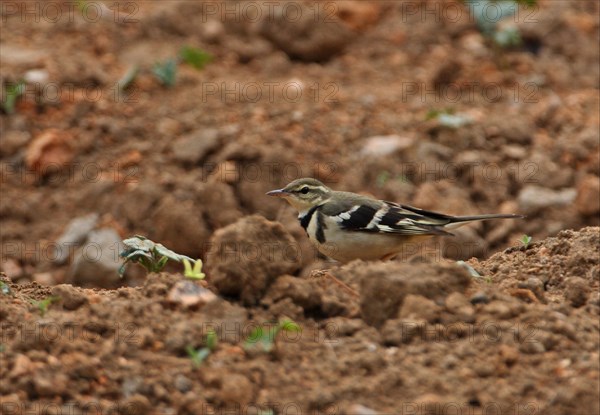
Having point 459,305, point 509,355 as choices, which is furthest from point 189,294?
point 509,355

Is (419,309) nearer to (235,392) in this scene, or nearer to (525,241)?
(235,392)

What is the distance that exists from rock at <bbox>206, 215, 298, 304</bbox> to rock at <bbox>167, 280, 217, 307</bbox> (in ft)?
0.39

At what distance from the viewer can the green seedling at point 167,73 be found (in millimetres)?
12672

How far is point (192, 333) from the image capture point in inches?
226

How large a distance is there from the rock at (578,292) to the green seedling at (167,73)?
7.37 m

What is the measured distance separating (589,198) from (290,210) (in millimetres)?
3014

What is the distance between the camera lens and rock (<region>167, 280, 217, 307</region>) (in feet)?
19.7

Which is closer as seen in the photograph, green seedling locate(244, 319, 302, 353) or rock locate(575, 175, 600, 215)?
green seedling locate(244, 319, 302, 353)

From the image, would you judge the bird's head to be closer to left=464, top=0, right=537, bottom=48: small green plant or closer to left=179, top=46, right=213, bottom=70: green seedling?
left=179, top=46, right=213, bottom=70: green seedling

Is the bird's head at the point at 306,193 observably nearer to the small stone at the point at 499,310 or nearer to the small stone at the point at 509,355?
the small stone at the point at 499,310

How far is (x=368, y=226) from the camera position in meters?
7.92

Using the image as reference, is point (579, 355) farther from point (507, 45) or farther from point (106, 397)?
point (507, 45)

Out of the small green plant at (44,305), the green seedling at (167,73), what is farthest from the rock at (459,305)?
the green seedling at (167,73)

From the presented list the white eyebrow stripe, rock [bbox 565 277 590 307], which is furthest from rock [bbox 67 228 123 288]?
rock [bbox 565 277 590 307]
